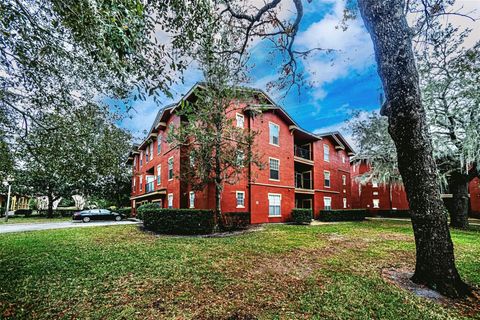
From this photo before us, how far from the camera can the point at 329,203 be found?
26.5 meters

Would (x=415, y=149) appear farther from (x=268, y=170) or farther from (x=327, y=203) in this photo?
(x=327, y=203)

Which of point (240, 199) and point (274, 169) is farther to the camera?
point (274, 169)

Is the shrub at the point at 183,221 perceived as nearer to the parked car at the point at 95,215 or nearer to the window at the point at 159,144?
the window at the point at 159,144

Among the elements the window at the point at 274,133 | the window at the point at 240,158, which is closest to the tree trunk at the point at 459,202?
the window at the point at 274,133

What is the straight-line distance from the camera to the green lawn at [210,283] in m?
4.06

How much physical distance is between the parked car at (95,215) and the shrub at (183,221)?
13560 millimetres

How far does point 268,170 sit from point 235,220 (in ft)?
18.4

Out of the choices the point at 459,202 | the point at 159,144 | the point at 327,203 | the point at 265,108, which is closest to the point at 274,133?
the point at 265,108

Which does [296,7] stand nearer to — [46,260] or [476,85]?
[46,260]

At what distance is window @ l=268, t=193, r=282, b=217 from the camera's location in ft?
61.9

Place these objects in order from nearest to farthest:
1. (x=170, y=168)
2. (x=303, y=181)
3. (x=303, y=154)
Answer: (x=170, y=168) < (x=303, y=154) < (x=303, y=181)

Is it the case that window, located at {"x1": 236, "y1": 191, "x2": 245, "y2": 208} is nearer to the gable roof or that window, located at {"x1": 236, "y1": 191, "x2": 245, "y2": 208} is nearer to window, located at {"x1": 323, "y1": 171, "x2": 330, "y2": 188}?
the gable roof

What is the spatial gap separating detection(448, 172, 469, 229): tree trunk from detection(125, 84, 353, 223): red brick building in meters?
10.7

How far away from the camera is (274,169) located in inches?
780
